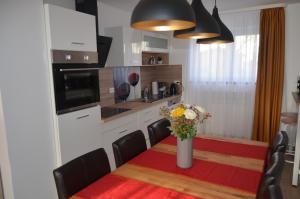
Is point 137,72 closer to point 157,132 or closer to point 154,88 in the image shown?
point 154,88

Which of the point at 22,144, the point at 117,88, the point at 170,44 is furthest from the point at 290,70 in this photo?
the point at 22,144

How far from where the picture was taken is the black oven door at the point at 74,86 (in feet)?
7.11

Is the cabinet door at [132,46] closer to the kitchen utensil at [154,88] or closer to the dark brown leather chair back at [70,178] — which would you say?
the kitchen utensil at [154,88]

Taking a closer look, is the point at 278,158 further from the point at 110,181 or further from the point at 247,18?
the point at 247,18

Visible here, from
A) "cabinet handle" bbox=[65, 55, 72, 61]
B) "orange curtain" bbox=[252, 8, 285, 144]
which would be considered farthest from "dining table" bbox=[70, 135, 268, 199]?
"orange curtain" bbox=[252, 8, 285, 144]

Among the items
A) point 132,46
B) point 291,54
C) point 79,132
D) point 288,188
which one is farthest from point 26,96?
point 291,54

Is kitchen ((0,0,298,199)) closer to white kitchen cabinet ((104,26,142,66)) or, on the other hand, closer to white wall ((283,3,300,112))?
white kitchen cabinet ((104,26,142,66))

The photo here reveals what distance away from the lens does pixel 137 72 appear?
166 inches

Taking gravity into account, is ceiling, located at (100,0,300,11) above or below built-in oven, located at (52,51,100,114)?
above

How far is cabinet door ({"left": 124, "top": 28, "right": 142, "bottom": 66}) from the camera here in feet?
10.7

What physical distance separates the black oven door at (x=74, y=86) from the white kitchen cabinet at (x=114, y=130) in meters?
0.37

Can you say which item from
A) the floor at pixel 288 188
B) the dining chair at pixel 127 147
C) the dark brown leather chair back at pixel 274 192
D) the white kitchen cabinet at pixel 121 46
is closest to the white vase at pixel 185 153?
the dining chair at pixel 127 147

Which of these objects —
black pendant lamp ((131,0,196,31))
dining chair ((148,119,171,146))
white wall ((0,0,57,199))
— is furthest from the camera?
dining chair ((148,119,171,146))

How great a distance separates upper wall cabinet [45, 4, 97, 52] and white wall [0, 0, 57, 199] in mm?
77
